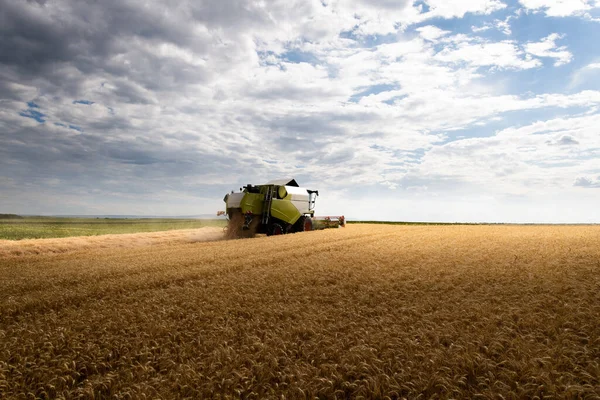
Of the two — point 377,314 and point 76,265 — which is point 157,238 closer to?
point 76,265

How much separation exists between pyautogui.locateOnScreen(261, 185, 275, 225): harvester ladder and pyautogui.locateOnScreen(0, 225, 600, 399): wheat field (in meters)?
15.9

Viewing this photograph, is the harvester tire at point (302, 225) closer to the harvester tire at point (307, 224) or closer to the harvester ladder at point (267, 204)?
the harvester tire at point (307, 224)

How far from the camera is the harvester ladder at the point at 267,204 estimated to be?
26716 millimetres

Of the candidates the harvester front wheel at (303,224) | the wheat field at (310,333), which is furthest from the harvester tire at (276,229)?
the wheat field at (310,333)

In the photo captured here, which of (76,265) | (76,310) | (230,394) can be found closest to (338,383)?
(230,394)

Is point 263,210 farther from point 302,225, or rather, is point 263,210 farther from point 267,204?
point 302,225

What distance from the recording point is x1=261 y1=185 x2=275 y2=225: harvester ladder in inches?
1052

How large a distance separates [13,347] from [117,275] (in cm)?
524

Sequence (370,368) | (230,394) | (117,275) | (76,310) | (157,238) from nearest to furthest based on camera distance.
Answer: (230,394) < (370,368) < (76,310) < (117,275) < (157,238)

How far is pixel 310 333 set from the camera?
5680mm

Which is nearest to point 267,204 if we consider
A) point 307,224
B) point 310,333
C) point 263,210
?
point 263,210

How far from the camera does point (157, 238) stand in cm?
2609

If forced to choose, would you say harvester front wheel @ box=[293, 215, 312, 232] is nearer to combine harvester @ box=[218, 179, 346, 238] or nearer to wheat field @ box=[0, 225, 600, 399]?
combine harvester @ box=[218, 179, 346, 238]

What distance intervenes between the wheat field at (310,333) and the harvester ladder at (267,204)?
52.2 feet
